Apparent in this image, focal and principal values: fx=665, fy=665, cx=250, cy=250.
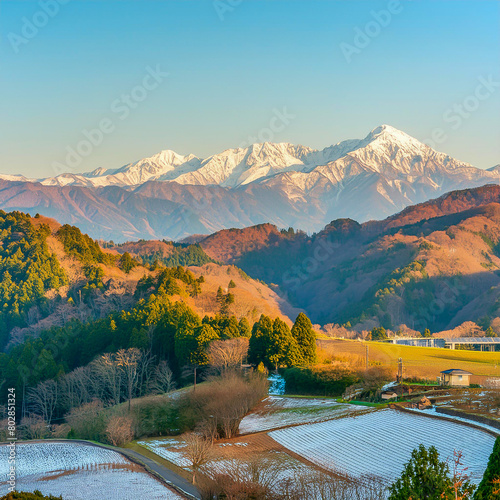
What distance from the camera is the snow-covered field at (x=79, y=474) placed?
25.3 m

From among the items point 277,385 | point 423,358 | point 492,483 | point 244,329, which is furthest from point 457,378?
point 492,483

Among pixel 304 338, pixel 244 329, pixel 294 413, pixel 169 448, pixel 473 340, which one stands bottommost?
pixel 169 448

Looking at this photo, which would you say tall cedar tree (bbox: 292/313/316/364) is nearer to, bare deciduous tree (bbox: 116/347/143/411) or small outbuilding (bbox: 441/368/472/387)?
bare deciduous tree (bbox: 116/347/143/411)

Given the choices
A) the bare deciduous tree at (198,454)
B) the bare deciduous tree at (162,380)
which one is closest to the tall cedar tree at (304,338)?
the bare deciduous tree at (162,380)

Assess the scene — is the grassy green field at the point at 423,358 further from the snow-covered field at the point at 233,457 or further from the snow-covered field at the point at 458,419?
the snow-covered field at the point at 233,457

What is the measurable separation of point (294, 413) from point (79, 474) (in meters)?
14.8

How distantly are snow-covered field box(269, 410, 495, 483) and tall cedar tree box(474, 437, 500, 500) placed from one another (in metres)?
10.5

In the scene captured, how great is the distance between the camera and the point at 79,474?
2881 centimetres

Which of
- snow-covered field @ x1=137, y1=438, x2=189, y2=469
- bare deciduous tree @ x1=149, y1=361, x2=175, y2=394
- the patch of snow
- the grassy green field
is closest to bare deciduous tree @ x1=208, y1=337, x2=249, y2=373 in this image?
the patch of snow

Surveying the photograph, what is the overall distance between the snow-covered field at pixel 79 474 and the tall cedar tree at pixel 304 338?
25.0 metres

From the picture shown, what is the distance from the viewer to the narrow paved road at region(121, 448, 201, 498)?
85.6 ft

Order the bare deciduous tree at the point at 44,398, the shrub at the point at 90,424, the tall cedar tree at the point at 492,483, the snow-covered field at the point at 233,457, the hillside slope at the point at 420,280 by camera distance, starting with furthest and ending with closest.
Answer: the hillside slope at the point at 420,280 < the bare deciduous tree at the point at 44,398 < the shrub at the point at 90,424 < the snow-covered field at the point at 233,457 < the tall cedar tree at the point at 492,483

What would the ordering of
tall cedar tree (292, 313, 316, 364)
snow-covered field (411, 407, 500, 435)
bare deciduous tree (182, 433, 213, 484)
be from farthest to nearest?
tall cedar tree (292, 313, 316, 364)
bare deciduous tree (182, 433, 213, 484)
snow-covered field (411, 407, 500, 435)

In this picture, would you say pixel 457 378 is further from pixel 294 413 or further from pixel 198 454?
pixel 198 454
